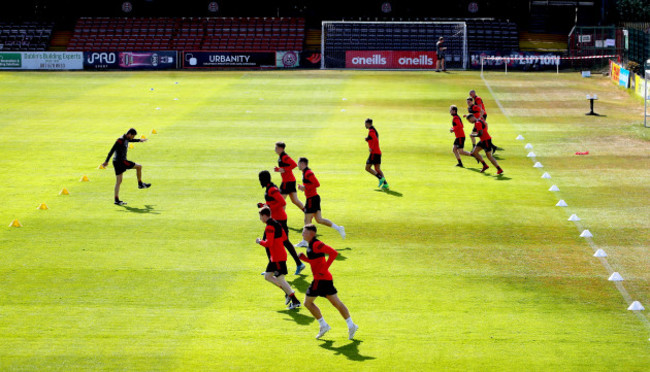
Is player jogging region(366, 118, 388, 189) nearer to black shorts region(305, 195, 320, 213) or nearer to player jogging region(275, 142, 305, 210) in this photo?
player jogging region(275, 142, 305, 210)

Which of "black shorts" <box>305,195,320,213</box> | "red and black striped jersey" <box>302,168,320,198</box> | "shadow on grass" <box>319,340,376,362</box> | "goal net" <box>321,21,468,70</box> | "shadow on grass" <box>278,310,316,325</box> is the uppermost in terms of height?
"goal net" <box>321,21,468,70</box>

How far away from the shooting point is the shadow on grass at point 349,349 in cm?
1355

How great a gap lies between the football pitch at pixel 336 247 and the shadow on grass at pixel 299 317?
55 mm

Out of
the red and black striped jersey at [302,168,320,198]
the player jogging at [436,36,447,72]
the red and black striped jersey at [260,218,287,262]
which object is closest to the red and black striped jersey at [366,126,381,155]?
the red and black striped jersey at [302,168,320,198]

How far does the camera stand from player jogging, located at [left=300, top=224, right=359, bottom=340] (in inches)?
549

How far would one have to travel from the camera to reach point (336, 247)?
64.3 ft

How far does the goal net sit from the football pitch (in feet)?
67.3

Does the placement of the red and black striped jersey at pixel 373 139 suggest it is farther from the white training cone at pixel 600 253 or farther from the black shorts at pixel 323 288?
the black shorts at pixel 323 288

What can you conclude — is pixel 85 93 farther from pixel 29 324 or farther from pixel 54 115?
pixel 29 324

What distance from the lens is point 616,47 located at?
5794cm

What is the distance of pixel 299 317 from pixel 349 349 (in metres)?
1.68

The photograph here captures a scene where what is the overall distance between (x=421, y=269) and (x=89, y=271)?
269 inches

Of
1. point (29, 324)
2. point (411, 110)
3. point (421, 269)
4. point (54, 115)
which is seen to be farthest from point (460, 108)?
point (29, 324)

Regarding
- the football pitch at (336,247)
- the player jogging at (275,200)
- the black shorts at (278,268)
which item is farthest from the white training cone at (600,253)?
the black shorts at (278,268)
